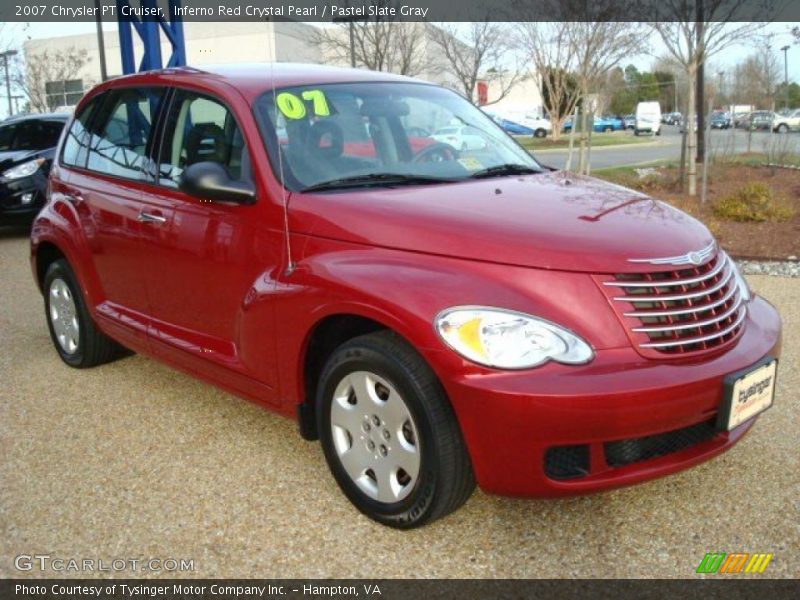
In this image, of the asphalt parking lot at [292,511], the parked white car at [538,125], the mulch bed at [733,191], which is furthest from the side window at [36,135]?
the parked white car at [538,125]

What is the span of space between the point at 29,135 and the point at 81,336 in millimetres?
7650

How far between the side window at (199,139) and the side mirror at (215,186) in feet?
0.50

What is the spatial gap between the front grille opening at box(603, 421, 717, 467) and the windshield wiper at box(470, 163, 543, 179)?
1.45m

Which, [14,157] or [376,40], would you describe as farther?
[376,40]

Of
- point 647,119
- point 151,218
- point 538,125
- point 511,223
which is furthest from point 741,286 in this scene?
point 647,119

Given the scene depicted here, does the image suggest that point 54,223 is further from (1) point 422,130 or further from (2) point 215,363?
(1) point 422,130

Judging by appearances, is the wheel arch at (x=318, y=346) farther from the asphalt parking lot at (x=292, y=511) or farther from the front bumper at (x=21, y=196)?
the front bumper at (x=21, y=196)

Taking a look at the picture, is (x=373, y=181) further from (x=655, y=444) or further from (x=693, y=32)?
(x=693, y=32)

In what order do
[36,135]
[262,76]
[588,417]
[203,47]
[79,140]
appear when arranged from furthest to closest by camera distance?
1. [203,47]
2. [36,135]
3. [79,140]
4. [262,76]
5. [588,417]

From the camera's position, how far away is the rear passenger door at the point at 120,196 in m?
4.10

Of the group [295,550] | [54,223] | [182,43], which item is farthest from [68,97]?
[295,550]

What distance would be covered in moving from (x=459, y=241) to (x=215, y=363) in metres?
1.46

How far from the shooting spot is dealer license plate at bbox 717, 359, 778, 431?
2.74 meters

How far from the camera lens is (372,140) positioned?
12.0 ft
